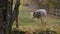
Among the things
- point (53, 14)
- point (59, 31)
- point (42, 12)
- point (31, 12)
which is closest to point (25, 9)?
point (31, 12)

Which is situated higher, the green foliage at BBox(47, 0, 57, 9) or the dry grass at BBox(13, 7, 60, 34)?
the green foliage at BBox(47, 0, 57, 9)

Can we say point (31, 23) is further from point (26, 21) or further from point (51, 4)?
point (51, 4)

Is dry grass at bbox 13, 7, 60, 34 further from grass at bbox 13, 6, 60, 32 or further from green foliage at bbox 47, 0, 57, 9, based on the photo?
green foliage at bbox 47, 0, 57, 9

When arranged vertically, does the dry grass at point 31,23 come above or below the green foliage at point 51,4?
below

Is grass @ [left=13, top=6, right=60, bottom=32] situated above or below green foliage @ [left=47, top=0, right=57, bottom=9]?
below

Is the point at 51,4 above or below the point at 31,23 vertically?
above

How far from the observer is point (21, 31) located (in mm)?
2006

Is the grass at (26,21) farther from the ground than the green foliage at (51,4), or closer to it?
closer to it

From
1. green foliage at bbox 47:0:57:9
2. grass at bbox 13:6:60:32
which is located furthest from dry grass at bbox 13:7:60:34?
green foliage at bbox 47:0:57:9

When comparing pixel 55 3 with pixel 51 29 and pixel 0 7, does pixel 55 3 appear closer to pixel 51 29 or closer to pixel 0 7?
pixel 51 29

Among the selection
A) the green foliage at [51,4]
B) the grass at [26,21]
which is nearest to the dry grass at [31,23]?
the grass at [26,21]

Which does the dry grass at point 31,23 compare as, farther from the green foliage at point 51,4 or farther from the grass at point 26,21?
the green foliage at point 51,4

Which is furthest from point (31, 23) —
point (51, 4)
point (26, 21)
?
point (51, 4)

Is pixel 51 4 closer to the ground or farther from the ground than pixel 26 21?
farther from the ground
